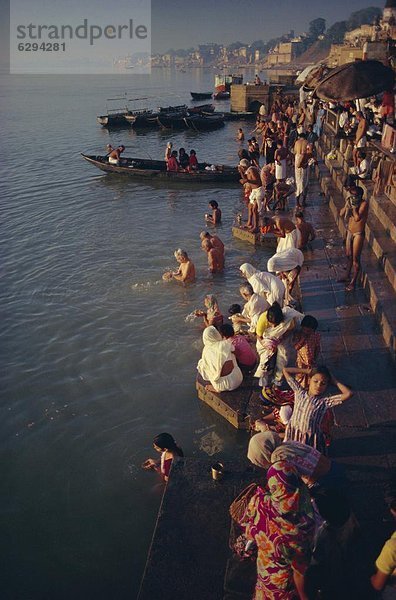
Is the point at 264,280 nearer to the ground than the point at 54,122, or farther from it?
nearer to the ground

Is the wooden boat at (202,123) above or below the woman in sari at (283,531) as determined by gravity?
above

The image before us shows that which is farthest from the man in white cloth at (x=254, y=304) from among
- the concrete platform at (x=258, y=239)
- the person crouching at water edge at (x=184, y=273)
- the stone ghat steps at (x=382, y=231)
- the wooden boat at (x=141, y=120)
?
the wooden boat at (x=141, y=120)

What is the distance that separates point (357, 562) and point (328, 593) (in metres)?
0.57

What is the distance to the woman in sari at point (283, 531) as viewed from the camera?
3162mm

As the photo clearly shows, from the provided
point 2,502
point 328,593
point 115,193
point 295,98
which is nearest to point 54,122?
point 295,98

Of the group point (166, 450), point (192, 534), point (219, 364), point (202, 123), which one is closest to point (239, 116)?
point (202, 123)

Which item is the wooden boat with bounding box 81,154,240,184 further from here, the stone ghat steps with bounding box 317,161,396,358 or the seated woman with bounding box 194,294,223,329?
the seated woman with bounding box 194,294,223,329

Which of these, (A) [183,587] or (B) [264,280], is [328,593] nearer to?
(A) [183,587]

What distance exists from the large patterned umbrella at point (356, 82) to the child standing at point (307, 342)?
7036 mm

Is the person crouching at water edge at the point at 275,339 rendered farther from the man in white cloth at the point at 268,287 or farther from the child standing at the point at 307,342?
the man in white cloth at the point at 268,287

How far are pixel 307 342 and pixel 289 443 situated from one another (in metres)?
1.77

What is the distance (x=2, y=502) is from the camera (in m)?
6.04

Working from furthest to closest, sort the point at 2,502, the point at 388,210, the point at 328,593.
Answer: the point at 388,210, the point at 2,502, the point at 328,593

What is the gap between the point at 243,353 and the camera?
6.98m
